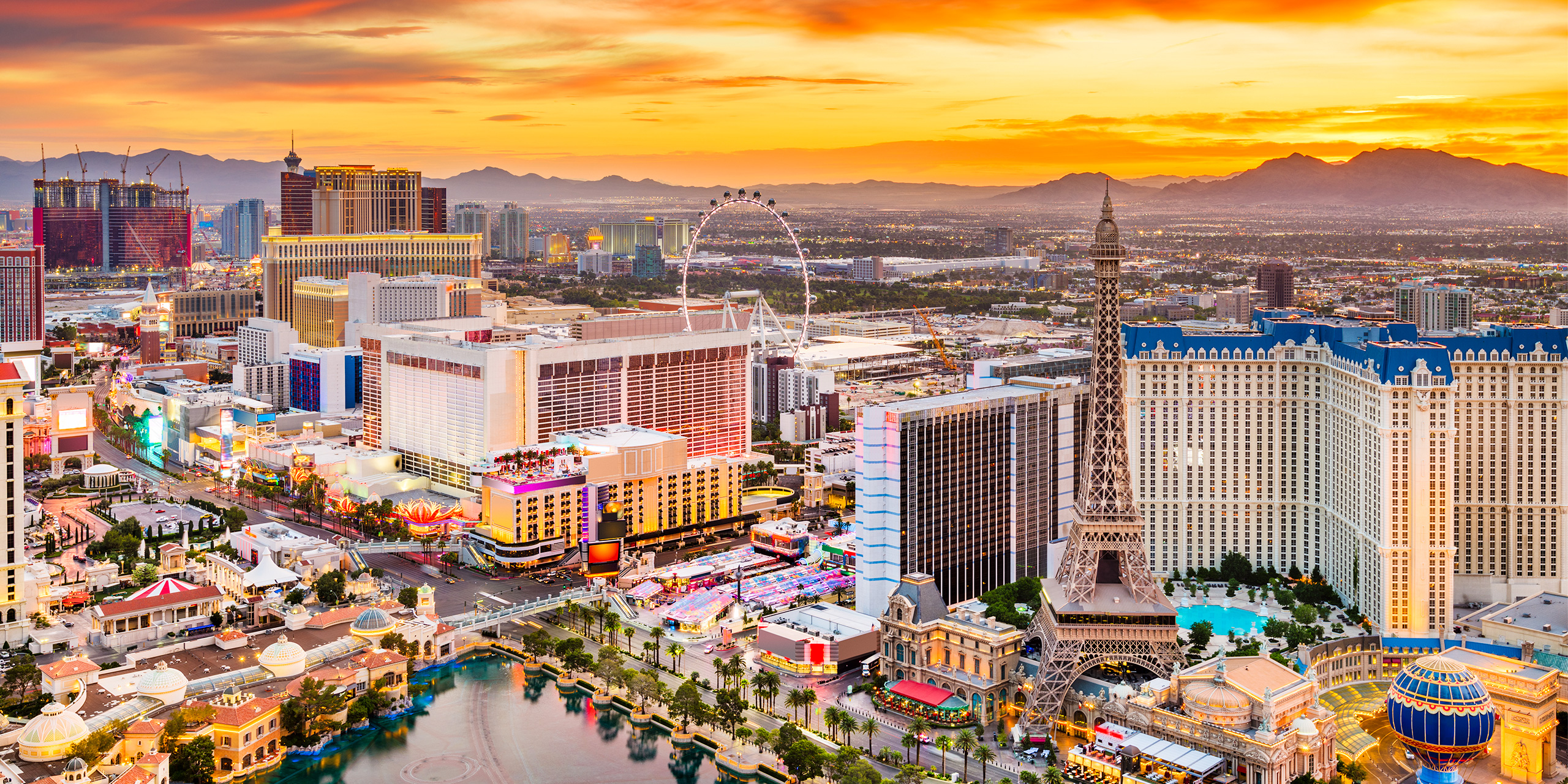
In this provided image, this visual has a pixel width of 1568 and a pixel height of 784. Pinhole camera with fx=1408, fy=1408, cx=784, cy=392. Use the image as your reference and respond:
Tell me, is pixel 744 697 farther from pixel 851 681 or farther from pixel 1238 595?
pixel 1238 595

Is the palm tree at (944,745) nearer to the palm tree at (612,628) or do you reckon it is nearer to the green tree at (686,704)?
the green tree at (686,704)

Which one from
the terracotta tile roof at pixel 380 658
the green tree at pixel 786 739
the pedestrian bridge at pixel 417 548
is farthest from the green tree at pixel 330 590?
the green tree at pixel 786 739

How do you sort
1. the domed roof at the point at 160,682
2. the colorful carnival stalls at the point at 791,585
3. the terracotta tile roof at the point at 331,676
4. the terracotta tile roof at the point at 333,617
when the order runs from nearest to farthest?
the domed roof at the point at 160,682 < the terracotta tile roof at the point at 331,676 < the terracotta tile roof at the point at 333,617 < the colorful carnival stalls at the point at 791,585

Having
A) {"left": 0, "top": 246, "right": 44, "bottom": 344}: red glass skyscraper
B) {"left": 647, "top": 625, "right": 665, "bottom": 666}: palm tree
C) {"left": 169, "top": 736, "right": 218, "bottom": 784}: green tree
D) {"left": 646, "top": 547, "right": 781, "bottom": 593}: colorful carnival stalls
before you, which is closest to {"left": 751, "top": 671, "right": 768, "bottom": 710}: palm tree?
{"left": 647, "top": 625, "right": 665, "bottom": 666}: palm tree

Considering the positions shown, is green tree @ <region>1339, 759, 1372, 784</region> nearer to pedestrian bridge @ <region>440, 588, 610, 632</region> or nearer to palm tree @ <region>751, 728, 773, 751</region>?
palm tree @ <region>751, 728, 773, 751</region>

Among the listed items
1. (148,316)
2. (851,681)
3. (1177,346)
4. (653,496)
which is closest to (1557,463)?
(1177,346)

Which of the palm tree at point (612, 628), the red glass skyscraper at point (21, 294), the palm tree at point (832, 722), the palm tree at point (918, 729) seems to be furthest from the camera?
the red glass skyscraper at point (21, 294)

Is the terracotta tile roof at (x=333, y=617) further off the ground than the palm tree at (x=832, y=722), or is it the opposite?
the terracotta tile roof at (x=333, y=617)
